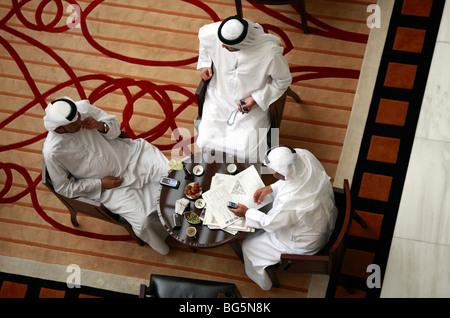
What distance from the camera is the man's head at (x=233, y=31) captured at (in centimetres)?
325

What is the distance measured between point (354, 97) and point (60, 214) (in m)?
2.98

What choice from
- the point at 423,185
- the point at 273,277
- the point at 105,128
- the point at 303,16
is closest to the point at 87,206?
the point at 105,128

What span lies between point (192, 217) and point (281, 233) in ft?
2.17

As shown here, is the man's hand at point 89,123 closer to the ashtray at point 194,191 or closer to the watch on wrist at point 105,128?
the watch on wrist at point 105,128

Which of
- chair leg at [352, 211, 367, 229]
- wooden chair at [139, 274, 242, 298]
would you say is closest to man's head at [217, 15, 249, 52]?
chair leg at [352, 211, 367, 229]

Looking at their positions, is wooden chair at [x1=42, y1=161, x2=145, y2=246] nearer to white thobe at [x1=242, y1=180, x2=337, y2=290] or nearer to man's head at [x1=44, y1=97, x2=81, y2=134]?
man's head at [x1=44, y1=97, x2=81, y2=134]

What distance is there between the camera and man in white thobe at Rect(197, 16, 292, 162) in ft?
11.7

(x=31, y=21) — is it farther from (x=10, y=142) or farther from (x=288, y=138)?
(x=288, y=138)

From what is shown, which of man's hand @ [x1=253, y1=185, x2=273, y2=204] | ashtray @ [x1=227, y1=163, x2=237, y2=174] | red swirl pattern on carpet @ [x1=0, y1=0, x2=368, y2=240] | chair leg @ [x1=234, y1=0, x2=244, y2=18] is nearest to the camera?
man's hand @ [x1=253, y1=185, x2=273, y2=204]

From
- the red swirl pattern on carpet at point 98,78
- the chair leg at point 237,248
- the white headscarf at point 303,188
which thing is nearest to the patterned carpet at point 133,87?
the red swirl pattern on carpet at point 98,78

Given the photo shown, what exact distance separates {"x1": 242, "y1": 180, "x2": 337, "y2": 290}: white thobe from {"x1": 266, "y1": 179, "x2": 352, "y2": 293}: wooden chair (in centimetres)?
6

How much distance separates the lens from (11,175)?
4430mm

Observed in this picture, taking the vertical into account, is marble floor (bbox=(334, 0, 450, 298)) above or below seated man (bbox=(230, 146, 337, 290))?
above

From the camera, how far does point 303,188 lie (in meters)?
3.03
